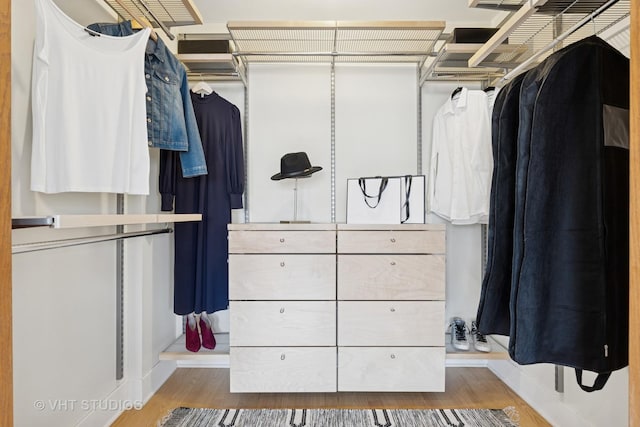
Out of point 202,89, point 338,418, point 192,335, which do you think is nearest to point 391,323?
point 338,418

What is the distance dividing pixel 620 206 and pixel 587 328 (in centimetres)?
34

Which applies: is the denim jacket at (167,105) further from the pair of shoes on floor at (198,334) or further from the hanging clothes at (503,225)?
the hanging clothes at (503,225)

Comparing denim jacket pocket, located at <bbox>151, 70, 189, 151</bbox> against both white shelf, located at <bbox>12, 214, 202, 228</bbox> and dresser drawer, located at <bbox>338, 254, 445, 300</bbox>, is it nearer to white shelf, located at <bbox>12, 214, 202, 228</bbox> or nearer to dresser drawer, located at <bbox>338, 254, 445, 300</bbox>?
white shelf, located at <bbox>12, 214, 202, 228</bbox>

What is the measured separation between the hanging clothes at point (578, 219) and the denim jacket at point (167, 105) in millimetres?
1490

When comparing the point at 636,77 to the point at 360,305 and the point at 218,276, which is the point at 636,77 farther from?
the point at 218,276

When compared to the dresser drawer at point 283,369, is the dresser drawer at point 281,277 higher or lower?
higher

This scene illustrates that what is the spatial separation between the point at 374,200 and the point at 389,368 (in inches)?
37.2

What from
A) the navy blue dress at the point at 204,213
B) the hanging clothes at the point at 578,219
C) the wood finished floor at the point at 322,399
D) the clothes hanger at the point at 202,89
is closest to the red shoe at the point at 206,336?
the navy blue dress at the point at 204,213

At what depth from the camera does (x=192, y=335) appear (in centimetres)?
221

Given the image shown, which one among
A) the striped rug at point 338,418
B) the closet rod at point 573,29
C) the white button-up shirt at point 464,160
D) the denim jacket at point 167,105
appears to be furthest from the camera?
the white button-up shirt at point 464,160

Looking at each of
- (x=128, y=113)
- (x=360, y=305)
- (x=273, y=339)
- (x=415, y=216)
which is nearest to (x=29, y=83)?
(x=128, y=113)

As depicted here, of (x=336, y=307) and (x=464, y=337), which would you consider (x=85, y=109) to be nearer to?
(x=336, y=307)

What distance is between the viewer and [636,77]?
664mm

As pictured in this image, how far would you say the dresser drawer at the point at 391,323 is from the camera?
6.38 feet
